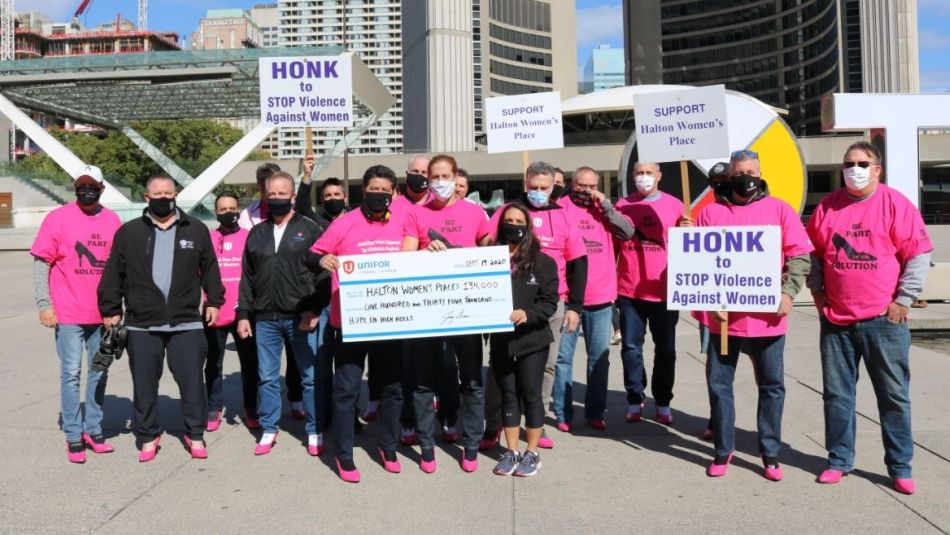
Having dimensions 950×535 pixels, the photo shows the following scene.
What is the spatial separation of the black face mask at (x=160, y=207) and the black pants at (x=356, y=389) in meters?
1.42

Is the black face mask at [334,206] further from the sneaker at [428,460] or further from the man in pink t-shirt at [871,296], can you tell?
the man in pink t-shirt at [871,296]

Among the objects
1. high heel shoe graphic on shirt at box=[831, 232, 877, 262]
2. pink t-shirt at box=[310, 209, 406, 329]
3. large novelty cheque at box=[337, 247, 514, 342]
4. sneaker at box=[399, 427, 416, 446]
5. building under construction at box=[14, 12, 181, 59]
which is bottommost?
sneaker at box=[399, 427, 416, 446]

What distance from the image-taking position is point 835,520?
4.32 m

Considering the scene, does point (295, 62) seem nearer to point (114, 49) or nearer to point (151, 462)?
point (151, 462)

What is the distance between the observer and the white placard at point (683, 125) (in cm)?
633

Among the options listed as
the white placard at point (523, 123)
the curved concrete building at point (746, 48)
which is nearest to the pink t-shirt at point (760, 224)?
the white placard at point (523, 123)

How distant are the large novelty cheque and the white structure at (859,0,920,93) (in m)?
53.5

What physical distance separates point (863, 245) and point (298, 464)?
374 centimetres

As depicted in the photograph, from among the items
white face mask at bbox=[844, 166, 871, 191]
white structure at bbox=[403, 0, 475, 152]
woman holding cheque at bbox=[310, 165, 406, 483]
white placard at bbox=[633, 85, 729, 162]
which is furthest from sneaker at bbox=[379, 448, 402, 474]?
white structure at bbox=[403, 0, 475, 152]

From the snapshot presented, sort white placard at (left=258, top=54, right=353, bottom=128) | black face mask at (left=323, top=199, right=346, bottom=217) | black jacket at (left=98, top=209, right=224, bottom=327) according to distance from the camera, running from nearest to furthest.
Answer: black jacket at (left=98, top=209, right=224, bottom=327), black face mask at (left=323, top=199, right=346, bottom=217), white placard at (left=258, top=54, right=353, bottom=128)

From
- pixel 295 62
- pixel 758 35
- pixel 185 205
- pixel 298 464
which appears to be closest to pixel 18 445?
pixel 298 464

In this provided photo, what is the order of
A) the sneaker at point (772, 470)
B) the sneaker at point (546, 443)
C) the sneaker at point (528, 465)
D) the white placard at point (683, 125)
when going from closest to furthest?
the sneaker at point (772, 470) < the sneaker at point (528, 465) < the sneaker at point (546, 443) < the white placard at point (683, 125)

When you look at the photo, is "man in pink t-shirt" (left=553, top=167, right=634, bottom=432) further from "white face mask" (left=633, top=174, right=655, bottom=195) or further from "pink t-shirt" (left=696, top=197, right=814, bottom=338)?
"pink t-shirt" (left=696, top=197, right=814, bottom=338)

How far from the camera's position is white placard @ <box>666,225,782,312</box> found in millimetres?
5008
